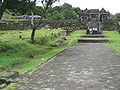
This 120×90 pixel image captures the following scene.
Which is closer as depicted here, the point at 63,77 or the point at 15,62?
the point at 63,77

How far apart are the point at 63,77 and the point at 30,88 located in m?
2.03

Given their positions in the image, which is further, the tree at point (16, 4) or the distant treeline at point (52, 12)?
Answer: the distant treeline at point (52, 12)

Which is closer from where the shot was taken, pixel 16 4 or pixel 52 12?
pixel 16 4

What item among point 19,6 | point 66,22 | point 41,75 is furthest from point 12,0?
point 66,22

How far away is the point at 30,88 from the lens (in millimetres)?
7805

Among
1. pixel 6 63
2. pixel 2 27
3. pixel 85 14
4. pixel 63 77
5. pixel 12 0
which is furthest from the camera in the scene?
pixel 85 14

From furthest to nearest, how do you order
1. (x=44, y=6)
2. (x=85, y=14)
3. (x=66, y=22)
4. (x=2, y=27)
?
(x=85, y=14) < (x=66, y=22) < (x=2, y=27) < (x=44, y=6)

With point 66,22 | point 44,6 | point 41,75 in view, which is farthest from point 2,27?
point 41,75

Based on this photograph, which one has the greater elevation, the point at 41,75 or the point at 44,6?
the point at 44,6

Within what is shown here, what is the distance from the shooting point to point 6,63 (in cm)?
1323

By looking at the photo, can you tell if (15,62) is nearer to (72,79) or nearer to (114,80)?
(72,79)

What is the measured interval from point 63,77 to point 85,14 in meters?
61.6

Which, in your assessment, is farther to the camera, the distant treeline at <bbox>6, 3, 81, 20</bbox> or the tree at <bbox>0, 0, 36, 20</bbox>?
the distant treeline at <bbox>6, 3, 81, 20</bbox>

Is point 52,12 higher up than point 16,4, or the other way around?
point 52,12
